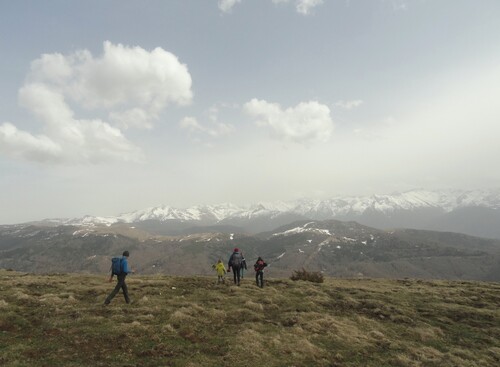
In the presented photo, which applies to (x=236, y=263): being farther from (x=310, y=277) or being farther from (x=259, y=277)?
(x=310, y=277)

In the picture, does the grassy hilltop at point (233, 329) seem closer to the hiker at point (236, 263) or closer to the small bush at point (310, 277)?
the hiker at point (236, 263)

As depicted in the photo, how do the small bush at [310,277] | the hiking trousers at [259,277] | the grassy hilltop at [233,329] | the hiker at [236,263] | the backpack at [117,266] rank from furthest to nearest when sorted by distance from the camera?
the small bush at [310,277]
the hiking trousers at [259,277]
the hiker at [236,263]
the backpack at [117,266]
the grassy hilltop at [233,329]

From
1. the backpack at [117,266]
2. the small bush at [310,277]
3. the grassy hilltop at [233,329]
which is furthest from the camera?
the small bush at [310,277]

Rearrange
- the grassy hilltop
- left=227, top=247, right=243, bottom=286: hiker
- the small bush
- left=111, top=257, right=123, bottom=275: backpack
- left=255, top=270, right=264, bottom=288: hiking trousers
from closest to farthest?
the grassy hilltop
left=111, top=257, right=123, bottom=275: backpack
left=227, top=247, right=243, bottom=286: hiker
left=255, top=270, right=264, bottom=288: hiking trousers
the small bush

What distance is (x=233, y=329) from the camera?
18875 millimetres

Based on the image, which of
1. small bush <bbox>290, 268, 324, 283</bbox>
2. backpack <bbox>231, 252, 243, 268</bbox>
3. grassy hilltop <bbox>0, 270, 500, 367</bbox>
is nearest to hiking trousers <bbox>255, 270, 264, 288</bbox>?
backpack <bbox>231, 252, 243, 268</bbox>

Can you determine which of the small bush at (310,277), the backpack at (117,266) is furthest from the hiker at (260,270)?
the backpack at (117,266)

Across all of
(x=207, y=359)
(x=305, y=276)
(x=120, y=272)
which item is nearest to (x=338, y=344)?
(x=207, y=359)

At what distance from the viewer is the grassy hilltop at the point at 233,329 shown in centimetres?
1490

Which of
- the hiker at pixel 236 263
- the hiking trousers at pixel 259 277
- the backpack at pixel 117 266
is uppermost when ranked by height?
the backpack at pixel 117 266

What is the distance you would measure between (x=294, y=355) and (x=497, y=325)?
58.9 feet

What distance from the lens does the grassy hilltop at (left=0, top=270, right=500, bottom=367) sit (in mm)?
14898

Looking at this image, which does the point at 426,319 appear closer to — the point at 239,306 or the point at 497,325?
the point at 497,325

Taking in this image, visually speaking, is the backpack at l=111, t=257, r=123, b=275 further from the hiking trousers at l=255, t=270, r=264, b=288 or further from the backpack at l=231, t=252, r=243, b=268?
the hiking trousers at l=255, t=270, r=264, b=288
